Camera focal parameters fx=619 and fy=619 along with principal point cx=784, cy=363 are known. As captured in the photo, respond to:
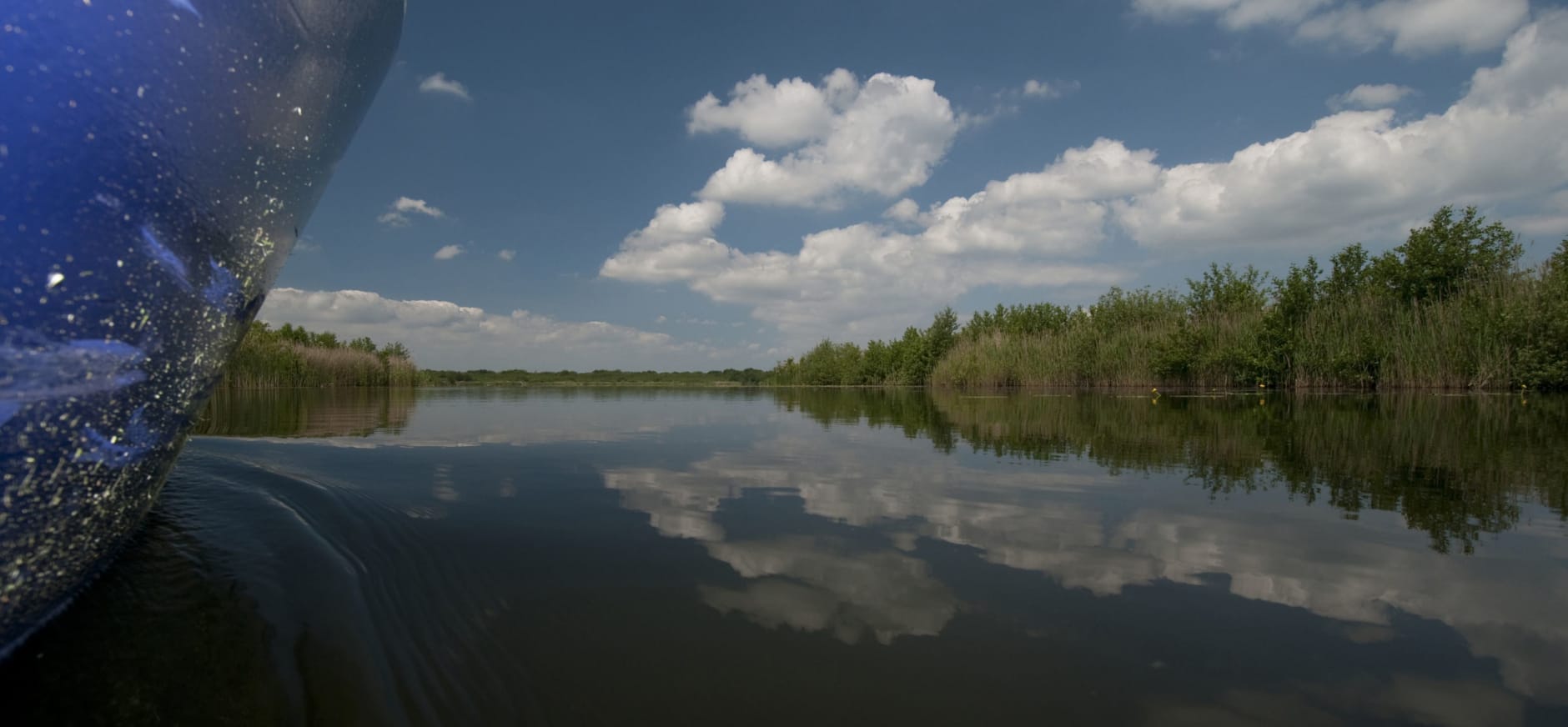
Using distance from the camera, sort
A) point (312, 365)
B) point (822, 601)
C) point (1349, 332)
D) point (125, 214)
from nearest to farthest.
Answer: point (125, 214), point (822, 601), point (1349, 332), point (312, 365)

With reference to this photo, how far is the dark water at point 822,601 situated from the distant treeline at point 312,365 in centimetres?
2505

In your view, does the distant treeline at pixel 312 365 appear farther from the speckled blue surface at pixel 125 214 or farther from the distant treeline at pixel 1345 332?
the distant treeline at pixel 1345 332

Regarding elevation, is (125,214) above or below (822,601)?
above

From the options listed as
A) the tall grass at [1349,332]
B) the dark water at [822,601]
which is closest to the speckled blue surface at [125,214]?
the dark water at [822,601]

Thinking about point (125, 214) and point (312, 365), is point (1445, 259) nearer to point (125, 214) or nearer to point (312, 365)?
point (125, 214)

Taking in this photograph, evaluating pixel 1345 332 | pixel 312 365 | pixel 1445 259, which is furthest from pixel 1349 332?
pixel 312 365

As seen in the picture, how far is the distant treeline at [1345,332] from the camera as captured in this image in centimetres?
1775

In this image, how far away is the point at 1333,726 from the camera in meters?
1.52

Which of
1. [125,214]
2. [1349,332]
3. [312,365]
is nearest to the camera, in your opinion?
[125,214]

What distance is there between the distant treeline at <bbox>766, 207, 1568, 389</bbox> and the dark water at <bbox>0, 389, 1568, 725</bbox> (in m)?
19.0

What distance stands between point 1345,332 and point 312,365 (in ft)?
143

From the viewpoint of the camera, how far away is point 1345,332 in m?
20.6

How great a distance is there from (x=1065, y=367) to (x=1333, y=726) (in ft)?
88.4

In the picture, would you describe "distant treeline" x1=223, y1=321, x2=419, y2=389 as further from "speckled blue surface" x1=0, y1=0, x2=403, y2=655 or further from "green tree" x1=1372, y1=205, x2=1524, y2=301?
"green tree" x1=1372, y1=205, x2=1524, y2=301
